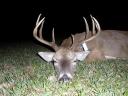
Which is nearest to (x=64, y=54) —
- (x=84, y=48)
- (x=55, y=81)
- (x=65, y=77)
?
(x=65, y=77)

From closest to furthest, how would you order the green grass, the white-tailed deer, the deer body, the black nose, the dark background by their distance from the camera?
the green grass
the black nose
the white-tailed deer
the deer body
the dark background

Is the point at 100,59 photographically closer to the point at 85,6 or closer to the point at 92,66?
the point at 92,66

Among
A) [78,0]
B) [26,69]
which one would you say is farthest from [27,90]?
[78,0]

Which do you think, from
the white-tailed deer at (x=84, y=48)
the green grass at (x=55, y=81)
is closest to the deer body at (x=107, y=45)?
the white-tailed deer at (x=84, y=48)

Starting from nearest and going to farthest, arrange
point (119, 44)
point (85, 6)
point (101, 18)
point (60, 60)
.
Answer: point (60, 60) < point (119, 44) < point (101, 18) < point (85, 6)

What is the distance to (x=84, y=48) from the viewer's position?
7703 mm

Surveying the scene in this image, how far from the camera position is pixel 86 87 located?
578 centimetres

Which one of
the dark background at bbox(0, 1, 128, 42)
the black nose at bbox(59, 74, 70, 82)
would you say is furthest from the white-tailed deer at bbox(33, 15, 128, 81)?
the dark background at bbox(0, 1, 128, 42)

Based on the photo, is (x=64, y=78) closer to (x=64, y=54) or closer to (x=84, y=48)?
(x=64, y=54)

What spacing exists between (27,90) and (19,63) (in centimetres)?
256

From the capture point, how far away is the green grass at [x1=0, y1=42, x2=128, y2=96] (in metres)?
5.54

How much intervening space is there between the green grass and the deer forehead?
33cm

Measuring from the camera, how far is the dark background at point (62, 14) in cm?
1970

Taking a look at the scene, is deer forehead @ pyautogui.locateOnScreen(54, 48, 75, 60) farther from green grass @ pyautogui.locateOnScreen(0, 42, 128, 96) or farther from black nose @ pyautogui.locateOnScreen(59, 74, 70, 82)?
black nose @ pyautogui.locateOnScreen(59, 74, 70, 82)
